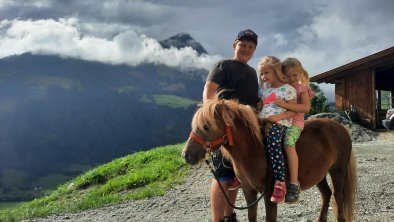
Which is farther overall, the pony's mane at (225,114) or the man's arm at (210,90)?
the man's arm at (210,90)

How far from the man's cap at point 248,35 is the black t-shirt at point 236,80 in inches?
12.7

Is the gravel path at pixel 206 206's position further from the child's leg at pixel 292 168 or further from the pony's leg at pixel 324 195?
the child's leg at pixel 292 168

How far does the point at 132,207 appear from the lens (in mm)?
10242

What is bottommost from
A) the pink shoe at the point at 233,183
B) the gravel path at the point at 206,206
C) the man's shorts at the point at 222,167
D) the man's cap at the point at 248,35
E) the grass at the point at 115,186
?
the grass at the point at 115,186

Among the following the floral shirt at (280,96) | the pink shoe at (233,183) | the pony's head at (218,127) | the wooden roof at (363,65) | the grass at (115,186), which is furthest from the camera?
the wooden roof at (363,65)

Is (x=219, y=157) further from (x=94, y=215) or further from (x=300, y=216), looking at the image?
(x=94, y=215)

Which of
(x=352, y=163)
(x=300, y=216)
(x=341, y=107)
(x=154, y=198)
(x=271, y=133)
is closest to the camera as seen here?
(x=271, y=133)

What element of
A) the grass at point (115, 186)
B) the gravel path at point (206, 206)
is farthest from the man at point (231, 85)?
the grass at point (115, 186)

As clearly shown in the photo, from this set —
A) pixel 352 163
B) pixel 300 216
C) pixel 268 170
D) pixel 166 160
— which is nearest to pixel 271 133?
pixel 268 170

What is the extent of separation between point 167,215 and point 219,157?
13.7 feet

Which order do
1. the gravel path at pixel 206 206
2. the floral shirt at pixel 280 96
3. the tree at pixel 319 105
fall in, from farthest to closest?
the tree at pixel 319 105 → the gravel path at pixel 206 206 → the floral shirt at pixel 280 96

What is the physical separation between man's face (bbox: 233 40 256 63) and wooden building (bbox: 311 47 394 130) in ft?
67.1

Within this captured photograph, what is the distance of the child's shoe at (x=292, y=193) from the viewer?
4.88 m

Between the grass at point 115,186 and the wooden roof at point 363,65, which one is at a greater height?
the wooden roof at point 363,65
